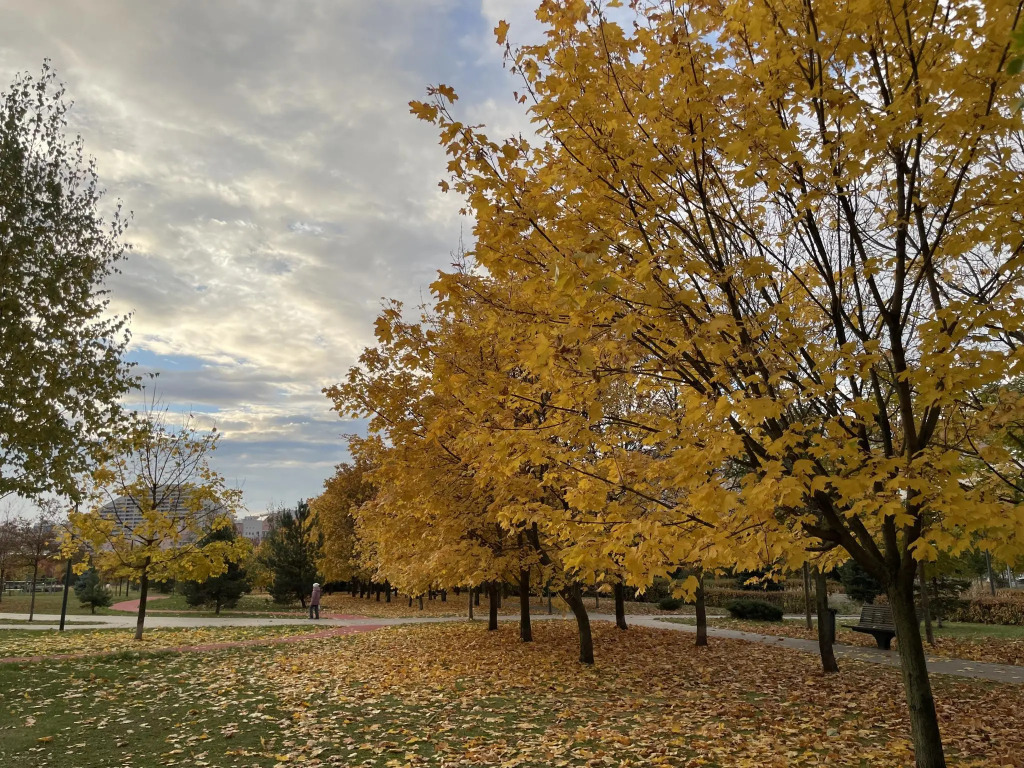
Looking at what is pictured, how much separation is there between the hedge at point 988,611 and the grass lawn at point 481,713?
12275mm

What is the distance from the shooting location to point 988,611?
2002cm

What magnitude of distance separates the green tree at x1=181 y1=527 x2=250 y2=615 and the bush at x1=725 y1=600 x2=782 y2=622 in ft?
67.1

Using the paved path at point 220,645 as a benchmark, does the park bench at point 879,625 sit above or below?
above

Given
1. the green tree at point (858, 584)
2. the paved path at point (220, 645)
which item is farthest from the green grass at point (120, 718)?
the green tree at point (858, 584)

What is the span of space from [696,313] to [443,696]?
21.8 feet

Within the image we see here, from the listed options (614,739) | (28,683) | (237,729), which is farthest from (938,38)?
(28,683)

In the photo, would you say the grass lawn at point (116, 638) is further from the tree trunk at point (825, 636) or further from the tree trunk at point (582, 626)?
the tree trunk at point (825, 636)

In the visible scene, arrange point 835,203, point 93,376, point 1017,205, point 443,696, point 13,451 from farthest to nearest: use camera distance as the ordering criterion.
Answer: point 93,376 → point 13,451 → point 443,696 → point 835,203 → point 1017,205

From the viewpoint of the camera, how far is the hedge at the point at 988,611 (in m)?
19.3

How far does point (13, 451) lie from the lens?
1130 centimetres

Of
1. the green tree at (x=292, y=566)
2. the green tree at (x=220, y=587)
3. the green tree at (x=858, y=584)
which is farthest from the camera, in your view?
the green tree at (x=292, y=566)

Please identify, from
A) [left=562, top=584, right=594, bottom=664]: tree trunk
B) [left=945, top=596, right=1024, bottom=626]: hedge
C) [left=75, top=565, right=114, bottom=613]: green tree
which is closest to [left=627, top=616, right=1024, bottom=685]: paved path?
[left=562, top=584, right=594, bottom=664]: tree trunk

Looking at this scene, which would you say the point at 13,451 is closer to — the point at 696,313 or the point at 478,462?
the point at 478,462

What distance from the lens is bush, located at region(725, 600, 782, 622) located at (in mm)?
21859
